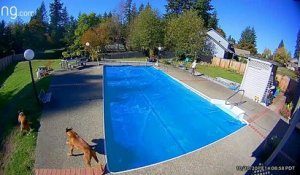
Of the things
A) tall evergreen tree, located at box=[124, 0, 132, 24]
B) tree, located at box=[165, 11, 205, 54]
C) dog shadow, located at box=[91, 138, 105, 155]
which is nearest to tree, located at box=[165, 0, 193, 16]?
tall evergreen tree, located at box=[124, 0, 132, 24]

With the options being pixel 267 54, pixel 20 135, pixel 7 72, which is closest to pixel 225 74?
pixel 267 54

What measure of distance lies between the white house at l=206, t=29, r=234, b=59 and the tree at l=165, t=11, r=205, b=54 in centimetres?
258

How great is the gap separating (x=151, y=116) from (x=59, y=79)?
7012 millimetres

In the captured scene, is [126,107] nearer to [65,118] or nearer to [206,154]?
[65,118]

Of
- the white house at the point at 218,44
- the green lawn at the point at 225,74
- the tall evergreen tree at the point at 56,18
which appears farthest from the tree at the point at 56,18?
the white house at the point at 218,44

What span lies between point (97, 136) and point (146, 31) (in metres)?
20.0

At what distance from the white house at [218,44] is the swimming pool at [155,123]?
16.4 m

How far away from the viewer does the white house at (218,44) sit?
32.4 metres

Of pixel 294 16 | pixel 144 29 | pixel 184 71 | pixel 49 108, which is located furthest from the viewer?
pixel 144 29

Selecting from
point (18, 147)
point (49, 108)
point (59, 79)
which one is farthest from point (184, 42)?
point (18, 147)

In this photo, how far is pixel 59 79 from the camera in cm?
1572

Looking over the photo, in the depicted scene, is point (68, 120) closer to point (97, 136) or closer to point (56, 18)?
point (97, 136)

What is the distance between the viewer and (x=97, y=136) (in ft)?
26.7

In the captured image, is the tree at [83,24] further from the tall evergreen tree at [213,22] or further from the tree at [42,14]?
the tall evergreen tree at [213,22]
